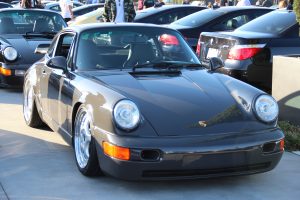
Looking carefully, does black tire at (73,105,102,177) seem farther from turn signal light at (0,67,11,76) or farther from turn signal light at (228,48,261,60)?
turn signal light at (0,67,11,76)

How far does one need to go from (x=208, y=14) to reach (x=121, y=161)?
7.36m

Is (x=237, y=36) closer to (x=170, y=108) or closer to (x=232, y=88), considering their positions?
(x=232, y=88)

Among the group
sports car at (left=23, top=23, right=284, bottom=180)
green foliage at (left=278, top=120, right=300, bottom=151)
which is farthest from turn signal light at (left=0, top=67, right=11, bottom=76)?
green foliage at (left=278, top=120, right=300, bottom=151)

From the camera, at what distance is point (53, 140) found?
6.27m

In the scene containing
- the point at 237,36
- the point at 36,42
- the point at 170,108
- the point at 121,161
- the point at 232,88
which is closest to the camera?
the point at 121,161

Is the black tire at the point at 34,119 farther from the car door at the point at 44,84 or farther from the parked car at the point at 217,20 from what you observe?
the parked car at the point at 217,20

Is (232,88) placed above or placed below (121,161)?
above

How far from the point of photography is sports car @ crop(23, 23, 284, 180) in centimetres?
430

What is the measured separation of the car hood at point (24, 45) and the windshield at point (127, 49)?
381cm

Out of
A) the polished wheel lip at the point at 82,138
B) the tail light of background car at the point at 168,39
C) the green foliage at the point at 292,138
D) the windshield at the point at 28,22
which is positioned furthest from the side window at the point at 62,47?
the windshield at the point at 28,22

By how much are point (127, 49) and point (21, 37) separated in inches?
193

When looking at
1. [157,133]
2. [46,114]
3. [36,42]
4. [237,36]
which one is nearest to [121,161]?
[157,133]

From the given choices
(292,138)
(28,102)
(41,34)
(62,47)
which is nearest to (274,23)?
(292,138)

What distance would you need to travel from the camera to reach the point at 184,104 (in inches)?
183
